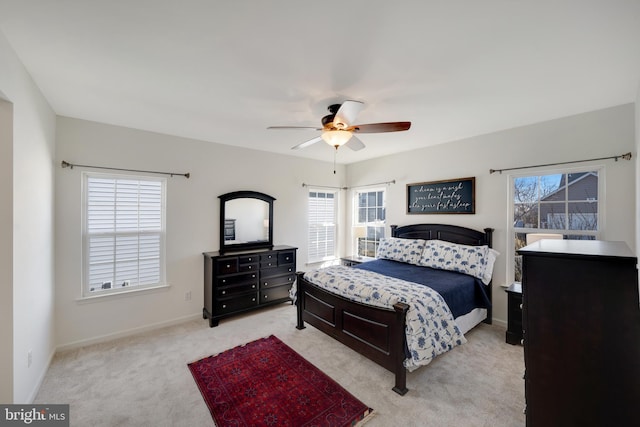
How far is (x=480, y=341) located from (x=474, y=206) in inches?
70.5

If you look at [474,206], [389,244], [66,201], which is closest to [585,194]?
[474,206]

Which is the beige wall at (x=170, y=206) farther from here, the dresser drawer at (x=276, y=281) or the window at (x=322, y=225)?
the dresser drawer at (x=276, y=281)

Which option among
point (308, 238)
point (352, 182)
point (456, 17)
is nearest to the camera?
point (456, 17)

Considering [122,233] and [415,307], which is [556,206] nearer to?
[415,307]

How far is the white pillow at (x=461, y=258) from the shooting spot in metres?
3.41

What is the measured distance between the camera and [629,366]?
1210 mm

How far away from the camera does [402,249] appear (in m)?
4.25

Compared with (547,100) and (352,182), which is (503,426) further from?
(352,182)

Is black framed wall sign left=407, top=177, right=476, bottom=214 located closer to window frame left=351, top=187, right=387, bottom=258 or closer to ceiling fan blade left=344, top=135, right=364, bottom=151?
window frame left=351, top=187, right=387, bottom=258

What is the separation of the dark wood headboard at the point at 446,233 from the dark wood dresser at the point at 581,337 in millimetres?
2498

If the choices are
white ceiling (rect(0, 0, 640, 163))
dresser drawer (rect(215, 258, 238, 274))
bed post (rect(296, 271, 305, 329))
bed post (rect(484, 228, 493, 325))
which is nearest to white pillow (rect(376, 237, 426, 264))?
bed post (rect(484, 228, 493, 325))

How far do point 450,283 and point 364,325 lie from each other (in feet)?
3.92

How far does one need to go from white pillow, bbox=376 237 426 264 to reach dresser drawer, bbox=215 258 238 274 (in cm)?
236

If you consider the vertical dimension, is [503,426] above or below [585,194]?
below
